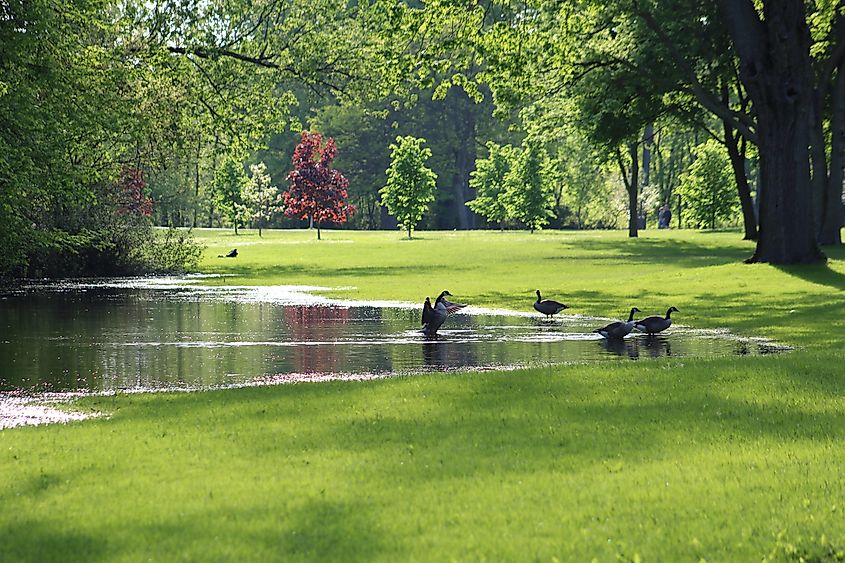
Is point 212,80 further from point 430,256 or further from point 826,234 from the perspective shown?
point 826,234

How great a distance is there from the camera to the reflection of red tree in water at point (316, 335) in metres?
16.8

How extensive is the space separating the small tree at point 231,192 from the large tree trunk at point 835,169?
60.8 m

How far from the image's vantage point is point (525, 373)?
44.4 ft

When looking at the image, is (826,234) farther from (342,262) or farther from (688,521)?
(688,521)

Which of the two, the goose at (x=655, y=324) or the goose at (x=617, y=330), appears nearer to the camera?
the goose at (x=617, y=330)

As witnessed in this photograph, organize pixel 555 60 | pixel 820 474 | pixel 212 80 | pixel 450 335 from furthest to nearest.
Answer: pixel 212 80 → pixel 555 60 → pixel 450 335 → pixel 820 474

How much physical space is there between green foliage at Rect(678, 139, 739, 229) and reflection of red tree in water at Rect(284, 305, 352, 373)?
5354cm

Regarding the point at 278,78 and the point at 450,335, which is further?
the point at 278,78

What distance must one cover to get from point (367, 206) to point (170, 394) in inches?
4444

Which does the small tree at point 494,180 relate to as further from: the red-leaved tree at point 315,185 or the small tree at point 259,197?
the small tree at point 259,197

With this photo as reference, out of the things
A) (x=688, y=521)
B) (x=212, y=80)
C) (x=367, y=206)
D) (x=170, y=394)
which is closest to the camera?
(x=688, y=521)

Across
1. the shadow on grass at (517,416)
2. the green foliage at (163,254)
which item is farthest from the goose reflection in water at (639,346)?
the green foliage at (163,254)

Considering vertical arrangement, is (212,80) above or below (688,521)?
above

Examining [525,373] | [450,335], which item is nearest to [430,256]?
[450,335]
